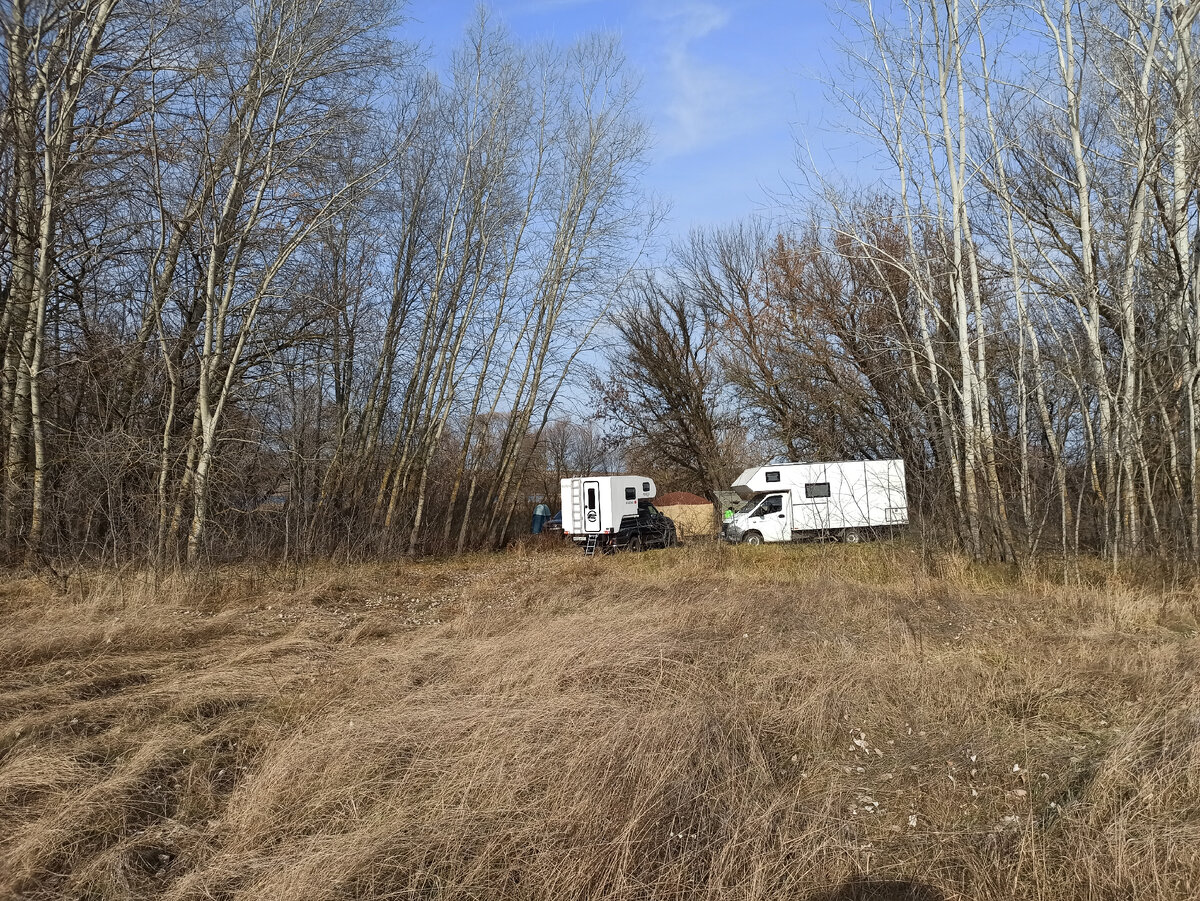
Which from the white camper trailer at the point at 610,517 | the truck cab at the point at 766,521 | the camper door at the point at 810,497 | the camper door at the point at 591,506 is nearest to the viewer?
the white camper trailer at the point at 610,517

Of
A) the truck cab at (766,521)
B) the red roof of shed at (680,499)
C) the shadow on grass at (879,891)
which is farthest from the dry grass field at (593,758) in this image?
the red roof of shed at (680,499)

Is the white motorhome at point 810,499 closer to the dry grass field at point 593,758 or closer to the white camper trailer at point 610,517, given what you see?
the white camper trailer at point 610,517

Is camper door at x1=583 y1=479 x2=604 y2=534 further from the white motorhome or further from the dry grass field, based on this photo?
the dry grass field

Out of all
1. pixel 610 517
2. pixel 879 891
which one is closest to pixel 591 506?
pixel 610 517

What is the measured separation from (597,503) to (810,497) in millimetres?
5687

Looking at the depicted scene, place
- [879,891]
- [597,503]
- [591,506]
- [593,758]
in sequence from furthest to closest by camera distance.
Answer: [591,506], [597,503], [593,758], [879,891]

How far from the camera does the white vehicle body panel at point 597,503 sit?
21.5 m

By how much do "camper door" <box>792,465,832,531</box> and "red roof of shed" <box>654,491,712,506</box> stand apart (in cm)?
983

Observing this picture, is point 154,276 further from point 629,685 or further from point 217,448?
point 629,685

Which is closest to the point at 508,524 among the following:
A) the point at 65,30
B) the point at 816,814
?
the point at 65,30

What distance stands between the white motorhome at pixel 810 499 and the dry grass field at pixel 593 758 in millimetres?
14122

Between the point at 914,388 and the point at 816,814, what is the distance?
50.5 ft

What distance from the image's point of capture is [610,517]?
21469 millimetres

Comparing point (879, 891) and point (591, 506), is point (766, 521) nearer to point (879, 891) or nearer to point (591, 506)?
point (591, 506)
